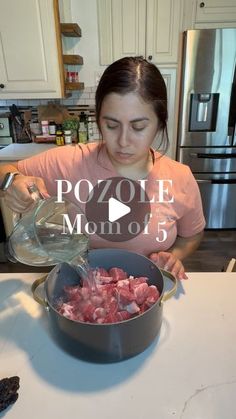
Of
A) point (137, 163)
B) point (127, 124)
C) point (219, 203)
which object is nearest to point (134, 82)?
point (127, 124)

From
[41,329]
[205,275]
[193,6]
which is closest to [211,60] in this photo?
[193,6]

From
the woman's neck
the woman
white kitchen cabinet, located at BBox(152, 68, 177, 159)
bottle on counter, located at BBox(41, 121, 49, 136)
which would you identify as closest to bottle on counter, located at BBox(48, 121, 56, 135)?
bottle on counter, located at BBox(41, 121, 49, 136)

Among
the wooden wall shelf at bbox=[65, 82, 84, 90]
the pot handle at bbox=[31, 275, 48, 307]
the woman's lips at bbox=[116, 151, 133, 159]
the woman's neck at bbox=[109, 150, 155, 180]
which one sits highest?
the wooden wall shelf at bbox=[65, 82, 84, 90]

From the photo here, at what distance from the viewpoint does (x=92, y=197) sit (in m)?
0.96

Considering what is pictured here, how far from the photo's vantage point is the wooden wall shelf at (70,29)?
6.70 feet

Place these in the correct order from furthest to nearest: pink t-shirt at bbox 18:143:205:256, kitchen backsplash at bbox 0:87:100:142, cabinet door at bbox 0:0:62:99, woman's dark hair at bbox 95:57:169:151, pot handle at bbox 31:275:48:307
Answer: kitchen backsplash at bbox 0:87:100:142, cabinet door at bbox 0:0:62:99, pink t-shirt at bbox 18:143:205:256, woman's dark hair at bbox 95:57:169:151, pot handle at bbox 31:275:48:307

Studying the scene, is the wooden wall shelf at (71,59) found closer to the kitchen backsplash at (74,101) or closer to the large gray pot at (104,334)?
the kitchen backsplash at (74,101)

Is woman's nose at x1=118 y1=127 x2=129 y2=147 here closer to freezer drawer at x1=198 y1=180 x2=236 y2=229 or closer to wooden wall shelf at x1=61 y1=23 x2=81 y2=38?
wooden wall shelf at x1=61 y1=23 x2=81 y2=38

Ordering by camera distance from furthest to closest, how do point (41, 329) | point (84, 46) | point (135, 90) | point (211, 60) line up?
point (84, 46) < point (211, 60) < point (135, 90) < point (41, 329)

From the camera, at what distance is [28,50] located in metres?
1.99

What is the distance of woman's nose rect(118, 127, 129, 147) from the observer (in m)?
0.81

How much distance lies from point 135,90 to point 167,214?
396mm

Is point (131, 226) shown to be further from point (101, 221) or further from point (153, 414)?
point (153, 414)

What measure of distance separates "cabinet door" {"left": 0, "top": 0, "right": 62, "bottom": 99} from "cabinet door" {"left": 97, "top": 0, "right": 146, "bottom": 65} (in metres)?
0.47
